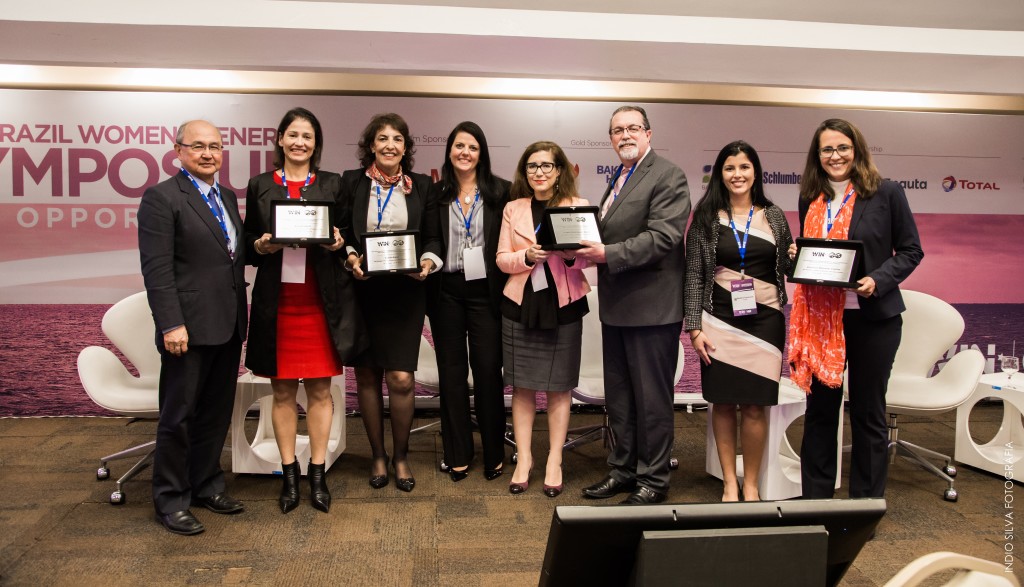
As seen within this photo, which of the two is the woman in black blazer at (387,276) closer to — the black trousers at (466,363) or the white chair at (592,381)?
the black trousers at (466,363)

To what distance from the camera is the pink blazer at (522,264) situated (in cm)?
362

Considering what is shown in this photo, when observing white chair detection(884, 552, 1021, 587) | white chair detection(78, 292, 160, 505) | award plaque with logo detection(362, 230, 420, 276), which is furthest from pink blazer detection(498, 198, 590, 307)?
white chair detection(884, 552, 1021, 587)

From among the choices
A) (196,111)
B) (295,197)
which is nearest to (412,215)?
(295,197)

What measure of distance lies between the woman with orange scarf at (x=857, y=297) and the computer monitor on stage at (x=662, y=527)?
213 centimetres

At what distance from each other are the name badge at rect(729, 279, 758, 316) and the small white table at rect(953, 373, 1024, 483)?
1.94 metres

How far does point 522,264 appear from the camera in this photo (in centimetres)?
359

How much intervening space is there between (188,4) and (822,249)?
3964mm

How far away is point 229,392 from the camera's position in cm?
355

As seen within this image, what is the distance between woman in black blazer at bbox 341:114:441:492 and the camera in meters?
3.61

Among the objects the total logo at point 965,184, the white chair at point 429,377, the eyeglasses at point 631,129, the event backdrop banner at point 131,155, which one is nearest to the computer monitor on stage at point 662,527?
the eyeglasses at point 631,129

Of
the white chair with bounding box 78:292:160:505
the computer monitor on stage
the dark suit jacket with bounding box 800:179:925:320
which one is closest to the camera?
the computer monitor on stage

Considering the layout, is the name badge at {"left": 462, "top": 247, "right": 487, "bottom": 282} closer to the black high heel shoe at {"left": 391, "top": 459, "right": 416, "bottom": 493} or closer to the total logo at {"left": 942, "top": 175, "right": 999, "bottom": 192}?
the black high heel shoe at {"left": 391, "top": 459, "right": 416, "bottom": 493}

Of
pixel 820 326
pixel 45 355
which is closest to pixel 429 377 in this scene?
pixel 820 326

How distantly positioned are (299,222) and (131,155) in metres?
2.68
